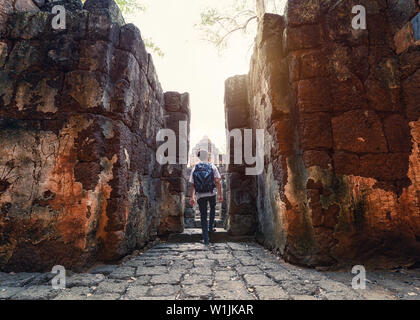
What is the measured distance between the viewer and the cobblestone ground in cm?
168

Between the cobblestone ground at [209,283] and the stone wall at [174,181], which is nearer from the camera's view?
the cobblestone ground at [209,283]

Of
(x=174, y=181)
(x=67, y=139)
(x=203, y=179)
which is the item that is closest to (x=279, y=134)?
(x=203, y=179)

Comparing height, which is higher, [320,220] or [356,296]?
[320,220]

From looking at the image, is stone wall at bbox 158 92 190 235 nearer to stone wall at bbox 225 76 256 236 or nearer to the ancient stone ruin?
stone wall at bbox 225 76 256 236

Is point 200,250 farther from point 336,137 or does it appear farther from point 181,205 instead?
point 336,137

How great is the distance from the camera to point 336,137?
267 cm

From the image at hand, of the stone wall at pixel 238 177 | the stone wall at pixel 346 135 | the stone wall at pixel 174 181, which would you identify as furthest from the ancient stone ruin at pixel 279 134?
the stone wall at pixel 174 181

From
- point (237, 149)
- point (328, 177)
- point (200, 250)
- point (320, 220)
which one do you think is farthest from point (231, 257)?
point (237, 149)

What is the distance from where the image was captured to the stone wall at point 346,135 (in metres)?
2.49

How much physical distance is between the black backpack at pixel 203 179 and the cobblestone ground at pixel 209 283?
5.20 ft

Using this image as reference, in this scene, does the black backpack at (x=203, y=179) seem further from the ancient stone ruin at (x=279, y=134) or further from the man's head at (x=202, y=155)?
A: the ancient stone ruin at (x=279, y=134)
